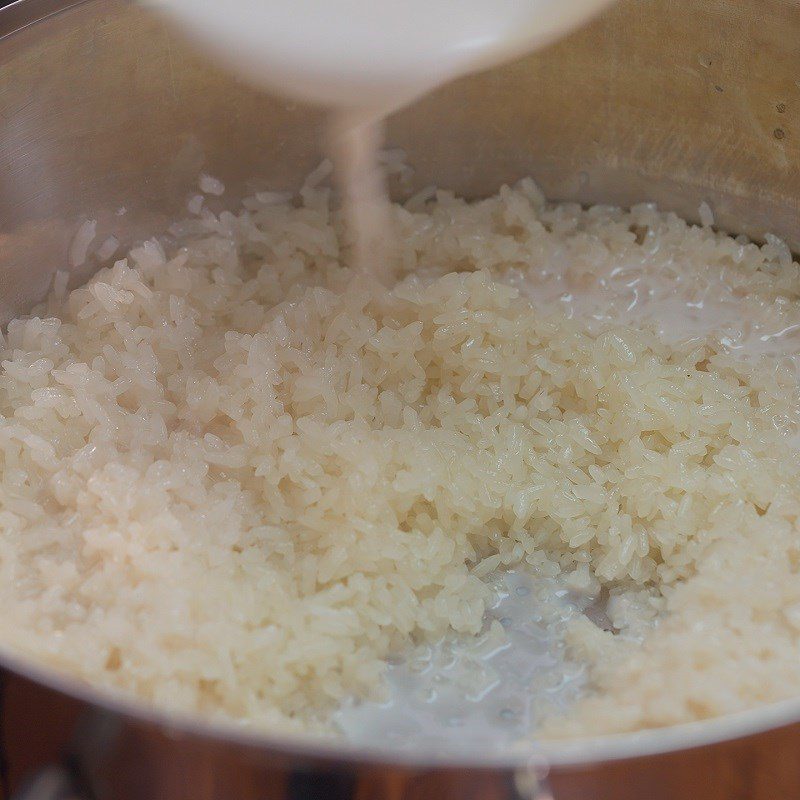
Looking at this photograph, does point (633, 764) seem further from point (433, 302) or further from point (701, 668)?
point (433, 302)

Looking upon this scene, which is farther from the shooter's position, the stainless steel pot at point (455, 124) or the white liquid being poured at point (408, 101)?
the stainless steel pot at point (455, 124)

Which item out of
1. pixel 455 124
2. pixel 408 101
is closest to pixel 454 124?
pixel 455 124

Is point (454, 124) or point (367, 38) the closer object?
point (367, 38)

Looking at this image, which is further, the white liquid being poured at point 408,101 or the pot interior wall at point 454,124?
the pot interior wall at point 454,124

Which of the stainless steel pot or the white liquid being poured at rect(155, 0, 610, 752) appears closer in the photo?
the white liquid being poured at rect(155, 0, 610, 752)

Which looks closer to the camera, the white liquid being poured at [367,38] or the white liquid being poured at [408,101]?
the white liquid being poured at [408,101]

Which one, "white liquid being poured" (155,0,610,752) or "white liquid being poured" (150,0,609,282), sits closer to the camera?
"white liquid being poured" (155,0,610,752)

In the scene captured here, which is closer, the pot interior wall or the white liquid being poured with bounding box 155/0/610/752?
the white liquid being poured with bounding box 155/0/610/752

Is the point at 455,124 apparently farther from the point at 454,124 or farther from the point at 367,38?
the point at 367,38
